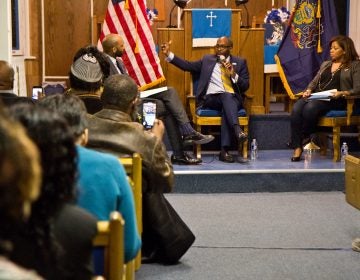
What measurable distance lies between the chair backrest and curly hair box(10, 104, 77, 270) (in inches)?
7.1

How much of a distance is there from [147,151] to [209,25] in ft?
12.9

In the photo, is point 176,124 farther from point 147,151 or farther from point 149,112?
point 147,151

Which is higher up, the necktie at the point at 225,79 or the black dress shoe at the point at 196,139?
the necktie at the point at 225,79

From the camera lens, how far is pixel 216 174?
5762 mm

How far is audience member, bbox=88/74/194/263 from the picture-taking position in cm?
323

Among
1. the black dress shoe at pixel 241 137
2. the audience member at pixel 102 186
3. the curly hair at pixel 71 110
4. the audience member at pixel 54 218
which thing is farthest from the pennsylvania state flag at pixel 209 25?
the audience member at pixel 54 218

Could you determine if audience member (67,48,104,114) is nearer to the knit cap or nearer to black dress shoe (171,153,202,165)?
the knit cap

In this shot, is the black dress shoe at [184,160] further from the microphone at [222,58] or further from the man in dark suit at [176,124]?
the microphone at [222,58]

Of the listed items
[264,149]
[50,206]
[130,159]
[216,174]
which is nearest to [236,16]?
[264,149]

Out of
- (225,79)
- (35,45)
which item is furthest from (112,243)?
(35,45)

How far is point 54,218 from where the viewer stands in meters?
1.43

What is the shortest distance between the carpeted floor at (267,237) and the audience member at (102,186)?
140 cm

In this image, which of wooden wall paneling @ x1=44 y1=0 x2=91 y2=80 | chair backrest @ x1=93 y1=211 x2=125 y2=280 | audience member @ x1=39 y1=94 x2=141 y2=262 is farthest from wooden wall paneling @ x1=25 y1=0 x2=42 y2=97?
chair backrest @ x1=93 y1=211 x2=125 y2=280

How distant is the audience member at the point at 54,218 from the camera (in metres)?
1.29
